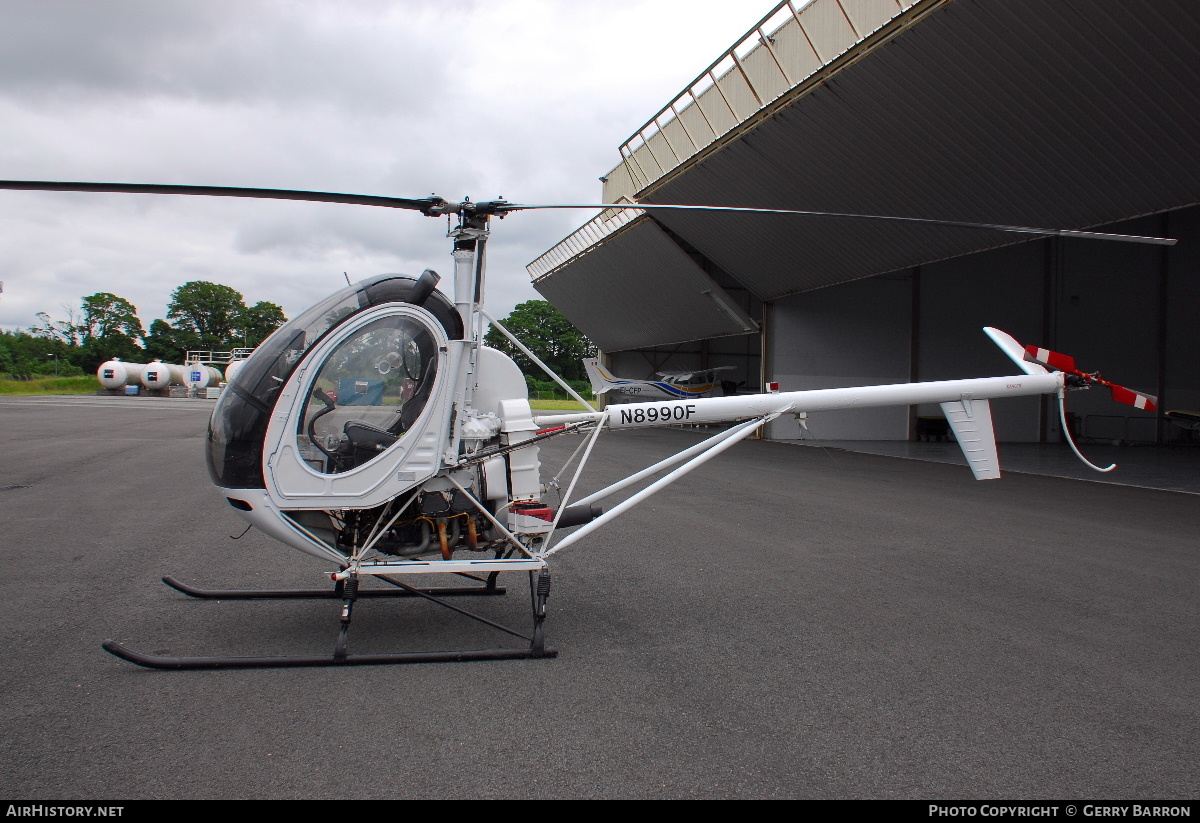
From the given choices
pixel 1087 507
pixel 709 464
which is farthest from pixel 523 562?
pixel 709 464

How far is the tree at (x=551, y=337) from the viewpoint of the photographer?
66.0 m

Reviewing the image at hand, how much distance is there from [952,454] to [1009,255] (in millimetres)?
8738

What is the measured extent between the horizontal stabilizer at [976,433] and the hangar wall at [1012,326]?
16751 mm

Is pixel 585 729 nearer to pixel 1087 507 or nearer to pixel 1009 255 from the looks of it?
pixel 1087 507

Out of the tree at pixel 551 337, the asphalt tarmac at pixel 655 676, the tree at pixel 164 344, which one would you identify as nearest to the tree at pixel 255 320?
the tree at pixel 164 344

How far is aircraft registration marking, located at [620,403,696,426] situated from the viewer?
4980 millimetres

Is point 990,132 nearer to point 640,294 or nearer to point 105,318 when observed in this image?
point 640,294

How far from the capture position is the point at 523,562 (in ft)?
14.8

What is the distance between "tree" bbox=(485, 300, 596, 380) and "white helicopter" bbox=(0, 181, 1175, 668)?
55.2 m

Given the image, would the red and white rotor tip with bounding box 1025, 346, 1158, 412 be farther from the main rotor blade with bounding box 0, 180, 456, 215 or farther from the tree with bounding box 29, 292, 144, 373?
Result: the tree with bounding box 29, 292, 144, 373

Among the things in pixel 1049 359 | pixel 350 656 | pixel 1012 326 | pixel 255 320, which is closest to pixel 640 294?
pixel 1012 326

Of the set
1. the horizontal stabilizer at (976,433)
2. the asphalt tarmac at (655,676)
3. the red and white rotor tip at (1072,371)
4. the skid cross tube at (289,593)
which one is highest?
the red and white rotor tip at (1072,371)

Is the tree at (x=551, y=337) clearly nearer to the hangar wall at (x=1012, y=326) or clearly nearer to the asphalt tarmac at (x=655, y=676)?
the hangar wall at (x=1012, y=326)

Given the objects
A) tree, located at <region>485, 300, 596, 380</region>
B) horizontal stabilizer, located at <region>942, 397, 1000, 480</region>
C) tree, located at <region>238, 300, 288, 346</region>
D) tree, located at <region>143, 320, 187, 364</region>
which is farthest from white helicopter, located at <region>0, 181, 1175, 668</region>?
tree, located at <region>143, 320, 187, 364</region>
